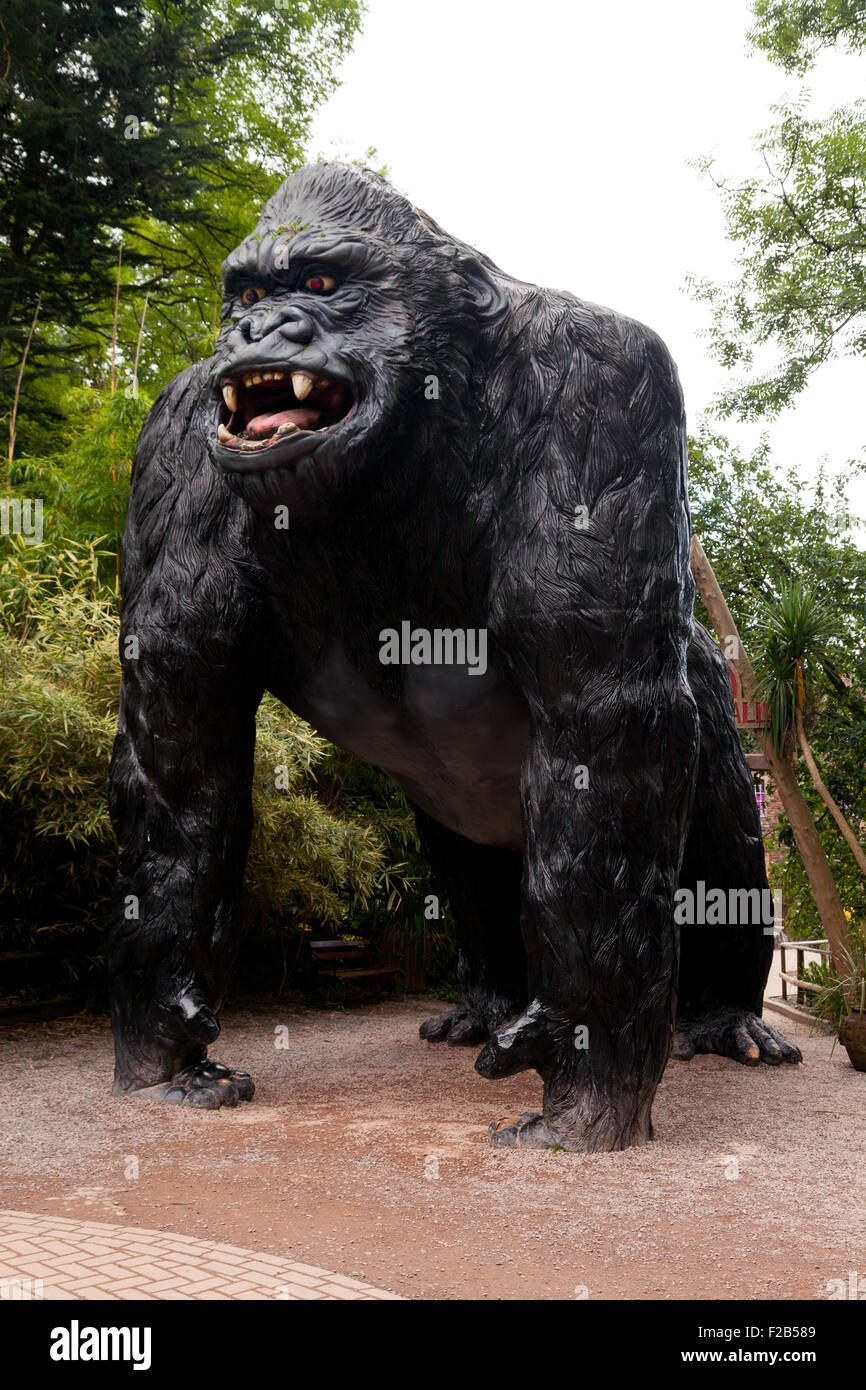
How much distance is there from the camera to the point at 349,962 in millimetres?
9086

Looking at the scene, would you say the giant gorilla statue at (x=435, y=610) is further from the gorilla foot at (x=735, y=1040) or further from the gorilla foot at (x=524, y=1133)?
the gorilla foot at (x=735, y=1040)

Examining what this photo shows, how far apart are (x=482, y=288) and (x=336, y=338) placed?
0.60m

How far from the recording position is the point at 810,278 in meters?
12.9

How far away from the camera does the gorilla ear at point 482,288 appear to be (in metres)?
4.36

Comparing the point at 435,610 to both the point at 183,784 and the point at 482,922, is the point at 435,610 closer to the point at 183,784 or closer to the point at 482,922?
the point at 183,784

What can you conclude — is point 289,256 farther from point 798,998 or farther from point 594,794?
point 798,998

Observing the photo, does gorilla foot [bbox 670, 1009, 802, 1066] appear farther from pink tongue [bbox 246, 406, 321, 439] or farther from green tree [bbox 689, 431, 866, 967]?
pink tongue [bbox 246, 406, 321, 439]

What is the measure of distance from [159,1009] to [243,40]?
13743 mm

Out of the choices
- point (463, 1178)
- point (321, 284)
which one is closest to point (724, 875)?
point (463, 1178)

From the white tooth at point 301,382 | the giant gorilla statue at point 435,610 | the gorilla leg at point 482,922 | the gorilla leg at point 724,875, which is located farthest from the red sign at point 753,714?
the white tooth at point 301,382

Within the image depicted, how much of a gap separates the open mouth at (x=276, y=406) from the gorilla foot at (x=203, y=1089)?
2.41 meters

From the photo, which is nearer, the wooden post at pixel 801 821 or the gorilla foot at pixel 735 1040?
the gorilla foot at pixel 735 1040

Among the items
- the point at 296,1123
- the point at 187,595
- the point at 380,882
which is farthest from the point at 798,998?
the point at 187,595

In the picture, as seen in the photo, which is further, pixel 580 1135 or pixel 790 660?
pixel 790 660
